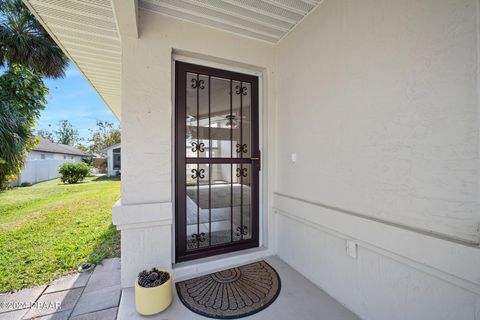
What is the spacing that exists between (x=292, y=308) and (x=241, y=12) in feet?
9.56

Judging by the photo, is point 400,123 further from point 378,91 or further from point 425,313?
point 425,313

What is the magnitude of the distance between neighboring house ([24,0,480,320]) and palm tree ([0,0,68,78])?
552cm

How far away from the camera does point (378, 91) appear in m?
1.57

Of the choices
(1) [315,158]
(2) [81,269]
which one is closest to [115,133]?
(2) [81,269]

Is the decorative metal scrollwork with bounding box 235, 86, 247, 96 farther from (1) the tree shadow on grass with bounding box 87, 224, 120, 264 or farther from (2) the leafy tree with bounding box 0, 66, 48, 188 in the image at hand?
(2) the leafy tree with bounding box 0, 66, 48, 188

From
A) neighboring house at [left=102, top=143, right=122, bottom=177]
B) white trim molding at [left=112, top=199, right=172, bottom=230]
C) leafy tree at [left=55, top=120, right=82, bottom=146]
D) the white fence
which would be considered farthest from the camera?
leafy tree at [left=55, top=120, right=82, bottom=146]

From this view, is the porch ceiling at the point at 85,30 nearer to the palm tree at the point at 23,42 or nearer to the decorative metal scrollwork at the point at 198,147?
the decorative metal scrollwork at the point at 198,147

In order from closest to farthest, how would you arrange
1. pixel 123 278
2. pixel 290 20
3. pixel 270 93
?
pixel 123 278 → pixel 290 20 → pixel 270 93

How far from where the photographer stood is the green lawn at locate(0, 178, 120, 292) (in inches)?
96.4

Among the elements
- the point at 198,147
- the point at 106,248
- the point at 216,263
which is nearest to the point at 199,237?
the point at 216,263

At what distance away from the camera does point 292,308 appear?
1.80m

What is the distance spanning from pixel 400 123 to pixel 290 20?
1715 millimetres

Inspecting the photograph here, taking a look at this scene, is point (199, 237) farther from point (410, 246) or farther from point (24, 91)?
point (24, 91)

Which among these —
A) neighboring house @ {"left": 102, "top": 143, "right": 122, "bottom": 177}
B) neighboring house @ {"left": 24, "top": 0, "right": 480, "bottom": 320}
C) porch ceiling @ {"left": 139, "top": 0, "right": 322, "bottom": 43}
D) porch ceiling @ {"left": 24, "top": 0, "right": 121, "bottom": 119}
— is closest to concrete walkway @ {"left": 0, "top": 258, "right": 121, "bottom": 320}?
neighboring house @ {"left": 24, "top": 0, "right": 480, "bottom": 320}
